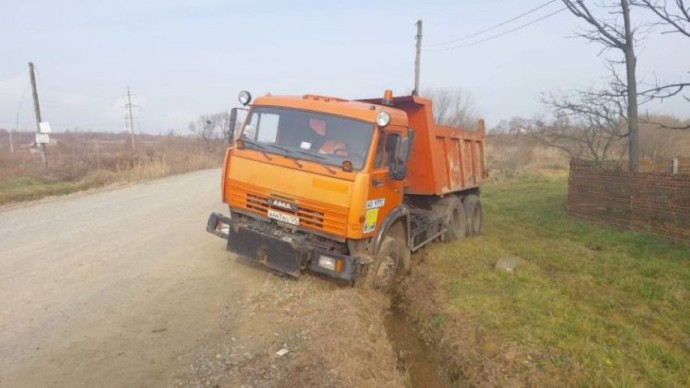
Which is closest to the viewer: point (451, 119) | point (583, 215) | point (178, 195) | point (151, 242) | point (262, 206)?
point (262, 206)

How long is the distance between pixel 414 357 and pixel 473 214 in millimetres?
6225

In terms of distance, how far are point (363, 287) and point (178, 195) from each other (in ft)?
34.9

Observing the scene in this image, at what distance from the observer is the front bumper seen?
5727 millimetres

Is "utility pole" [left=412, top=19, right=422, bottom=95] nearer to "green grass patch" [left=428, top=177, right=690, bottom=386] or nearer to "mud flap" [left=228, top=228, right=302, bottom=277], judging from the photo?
"green grass patch" [left=428, top=177, right=690, bottom=386]

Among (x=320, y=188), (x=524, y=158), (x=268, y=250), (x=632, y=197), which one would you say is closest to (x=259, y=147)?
(x=320, y=188)

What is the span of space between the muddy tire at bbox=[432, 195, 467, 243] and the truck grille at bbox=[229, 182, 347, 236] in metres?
3.74

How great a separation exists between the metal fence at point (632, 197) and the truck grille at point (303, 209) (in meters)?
7.53

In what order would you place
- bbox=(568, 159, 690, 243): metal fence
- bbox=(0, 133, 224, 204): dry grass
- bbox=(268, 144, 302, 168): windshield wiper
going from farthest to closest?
bbox=(0, 133, 224, 204): dry grass
bbox=(568, 159, 690, 243): metal fence
bbox=(268, 144, 302, 168): windshield wiper

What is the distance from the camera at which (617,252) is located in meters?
9.02

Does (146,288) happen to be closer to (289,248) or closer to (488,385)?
(289,248)

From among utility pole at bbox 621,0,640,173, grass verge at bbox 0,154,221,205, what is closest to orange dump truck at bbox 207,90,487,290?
utility pole at bbox 621,0,640,173

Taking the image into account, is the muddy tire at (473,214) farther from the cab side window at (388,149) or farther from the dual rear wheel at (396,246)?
the cab side window at (388,149)

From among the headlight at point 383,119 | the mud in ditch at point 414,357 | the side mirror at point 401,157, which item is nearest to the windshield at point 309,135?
the headlight at point 383,119

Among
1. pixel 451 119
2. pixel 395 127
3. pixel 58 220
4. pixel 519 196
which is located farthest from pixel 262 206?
pixel 451 119
